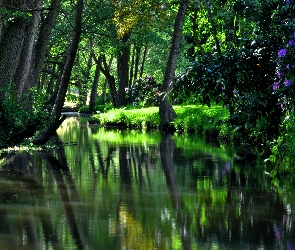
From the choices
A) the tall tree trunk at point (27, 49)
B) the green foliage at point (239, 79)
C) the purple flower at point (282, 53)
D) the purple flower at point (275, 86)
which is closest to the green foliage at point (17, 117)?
the tall tree trunk at point (27, 49)

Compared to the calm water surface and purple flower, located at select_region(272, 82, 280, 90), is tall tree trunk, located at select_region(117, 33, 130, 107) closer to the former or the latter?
the calm water surface

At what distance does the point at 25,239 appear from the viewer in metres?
8.20

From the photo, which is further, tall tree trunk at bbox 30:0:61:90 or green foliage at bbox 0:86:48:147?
tall tree trunk at bbox 30:0:61:90

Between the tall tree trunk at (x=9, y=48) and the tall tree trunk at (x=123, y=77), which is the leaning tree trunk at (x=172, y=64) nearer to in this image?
the tall tree trunk at (x=9, y=48)

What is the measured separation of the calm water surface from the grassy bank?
24.5ft

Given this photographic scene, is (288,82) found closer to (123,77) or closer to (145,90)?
(145,90)

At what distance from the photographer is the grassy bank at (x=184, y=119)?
26811 millimetres

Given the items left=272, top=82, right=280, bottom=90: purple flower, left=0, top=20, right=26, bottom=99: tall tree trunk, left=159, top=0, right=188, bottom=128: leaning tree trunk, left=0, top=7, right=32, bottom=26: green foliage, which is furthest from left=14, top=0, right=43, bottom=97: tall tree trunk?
left=272, top=82, right=280, bottom=90: purple flower

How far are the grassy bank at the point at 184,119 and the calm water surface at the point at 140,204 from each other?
7466 millimetres

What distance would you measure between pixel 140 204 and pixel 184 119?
20478 millimetres

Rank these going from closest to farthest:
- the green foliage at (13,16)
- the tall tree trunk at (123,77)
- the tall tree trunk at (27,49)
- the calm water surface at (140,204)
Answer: the calm water surface at (140,204)
the green foliage at (13,16)
the tall tree trunk at (27,49)
the tall tree trunk at (123,77)

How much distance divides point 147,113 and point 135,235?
1042 inches

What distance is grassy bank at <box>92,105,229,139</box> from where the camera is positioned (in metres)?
26.8

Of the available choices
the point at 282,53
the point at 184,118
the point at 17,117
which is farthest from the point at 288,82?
the point at 184,118
